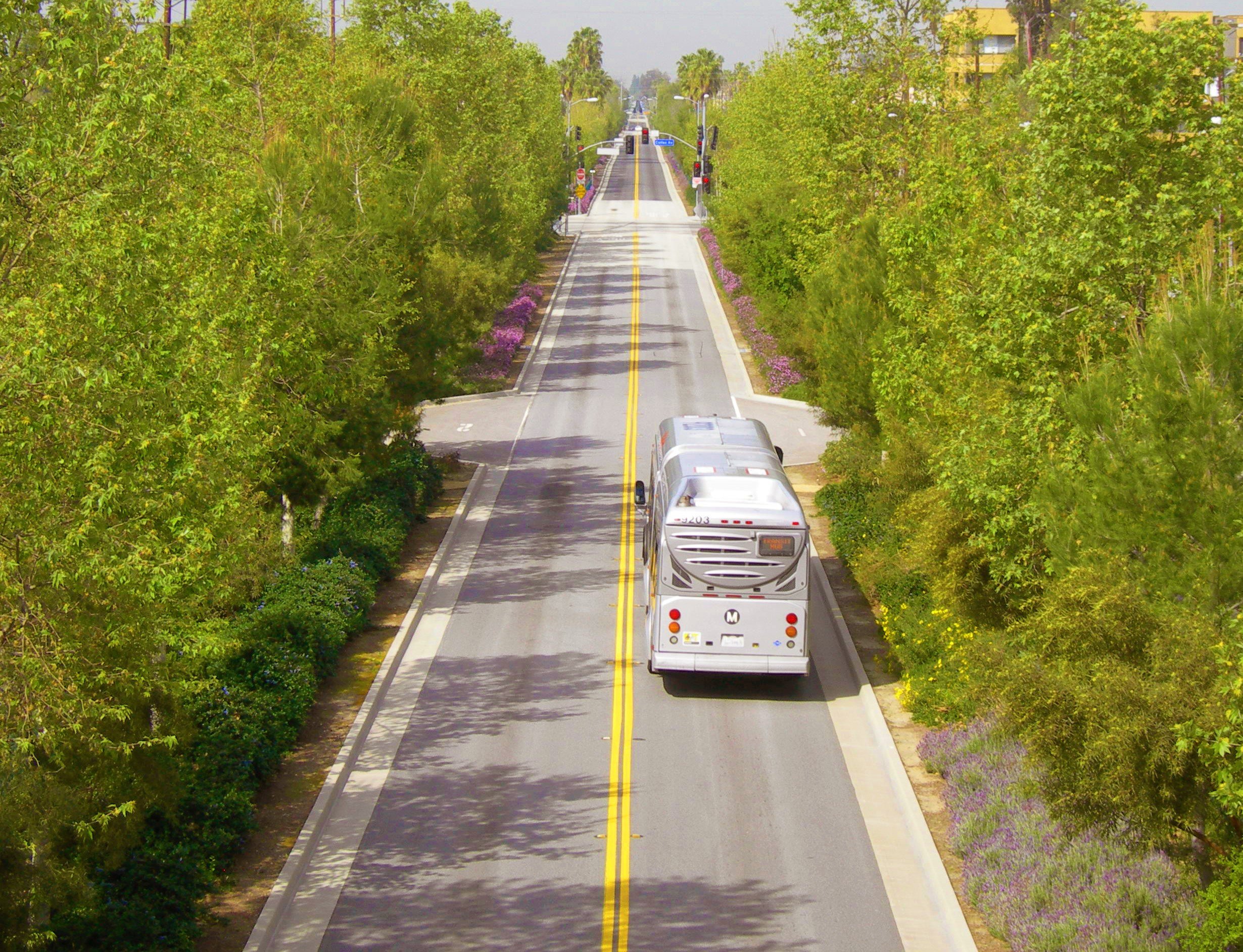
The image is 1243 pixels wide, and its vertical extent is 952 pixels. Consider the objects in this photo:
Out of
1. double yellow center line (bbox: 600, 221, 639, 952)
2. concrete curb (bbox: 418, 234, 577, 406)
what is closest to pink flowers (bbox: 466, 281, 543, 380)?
concrete curb (bbox: 418, 234, 577, 406)

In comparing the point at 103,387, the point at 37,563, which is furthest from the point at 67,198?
the point at 37,563

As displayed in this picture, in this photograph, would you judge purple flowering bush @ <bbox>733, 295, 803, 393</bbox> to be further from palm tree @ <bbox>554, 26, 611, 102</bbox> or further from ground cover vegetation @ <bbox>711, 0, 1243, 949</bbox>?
palm tree @ <bbox>554, 26, 611, 102</bbox>

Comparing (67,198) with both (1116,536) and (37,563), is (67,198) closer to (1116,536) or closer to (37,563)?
(37,563)

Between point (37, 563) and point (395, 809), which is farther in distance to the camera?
point (395, 809)

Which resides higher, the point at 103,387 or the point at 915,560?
the point at 103,387

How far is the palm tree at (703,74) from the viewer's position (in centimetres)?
15888

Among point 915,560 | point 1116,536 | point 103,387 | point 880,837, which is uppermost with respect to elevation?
point 103,387

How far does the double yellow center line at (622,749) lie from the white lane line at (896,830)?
3.18 meters

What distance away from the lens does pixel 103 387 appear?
11383mm

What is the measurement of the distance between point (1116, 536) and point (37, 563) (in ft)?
33.9

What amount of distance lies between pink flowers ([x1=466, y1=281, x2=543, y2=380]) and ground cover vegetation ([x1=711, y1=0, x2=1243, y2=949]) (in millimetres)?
21758

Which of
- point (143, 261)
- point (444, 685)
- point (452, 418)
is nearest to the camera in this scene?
point (143, 261)

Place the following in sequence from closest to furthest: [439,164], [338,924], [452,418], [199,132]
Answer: [338,924] → [199,132] → [439,164] → [452,418]

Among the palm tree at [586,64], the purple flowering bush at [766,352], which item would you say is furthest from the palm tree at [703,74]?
the purple flowering bush at [766,352]
